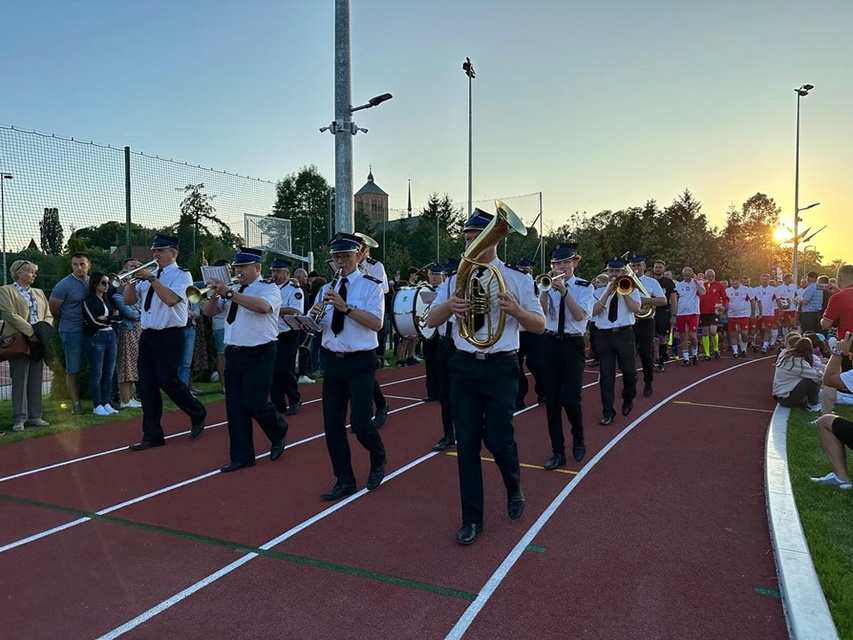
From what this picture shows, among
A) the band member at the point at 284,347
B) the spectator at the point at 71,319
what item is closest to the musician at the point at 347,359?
the band member at the point at 284,347

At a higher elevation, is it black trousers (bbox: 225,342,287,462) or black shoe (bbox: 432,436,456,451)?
black trousers (bbox: 225,342,287,462)

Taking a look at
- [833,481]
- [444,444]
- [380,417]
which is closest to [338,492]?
[444,444]

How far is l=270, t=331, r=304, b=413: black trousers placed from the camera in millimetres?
8102

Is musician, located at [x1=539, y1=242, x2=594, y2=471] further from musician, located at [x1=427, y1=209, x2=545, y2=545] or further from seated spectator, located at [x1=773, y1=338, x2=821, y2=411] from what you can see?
seated spectator, located at [x1=773, y1=338, x2=821, y2=411]

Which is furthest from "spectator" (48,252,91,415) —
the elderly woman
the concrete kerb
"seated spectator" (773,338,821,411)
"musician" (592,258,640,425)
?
"seated spectator" (773,338,821,411)

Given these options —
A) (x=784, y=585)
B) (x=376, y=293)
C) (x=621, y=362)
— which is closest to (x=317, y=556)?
(x=376, y=293)

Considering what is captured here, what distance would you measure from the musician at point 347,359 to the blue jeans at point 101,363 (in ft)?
15.4

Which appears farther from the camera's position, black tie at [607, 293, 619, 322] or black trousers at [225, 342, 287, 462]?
black tie at [607, 293, 619, 322]

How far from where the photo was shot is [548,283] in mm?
5602

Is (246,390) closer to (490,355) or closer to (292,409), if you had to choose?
(490,355)

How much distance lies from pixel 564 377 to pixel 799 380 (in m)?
4.40

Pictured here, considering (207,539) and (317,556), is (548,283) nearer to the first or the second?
(317,556)

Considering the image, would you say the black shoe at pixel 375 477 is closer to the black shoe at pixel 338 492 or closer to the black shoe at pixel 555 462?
the black shoe at pixel 338 492

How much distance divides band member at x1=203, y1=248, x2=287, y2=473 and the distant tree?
5679mm
